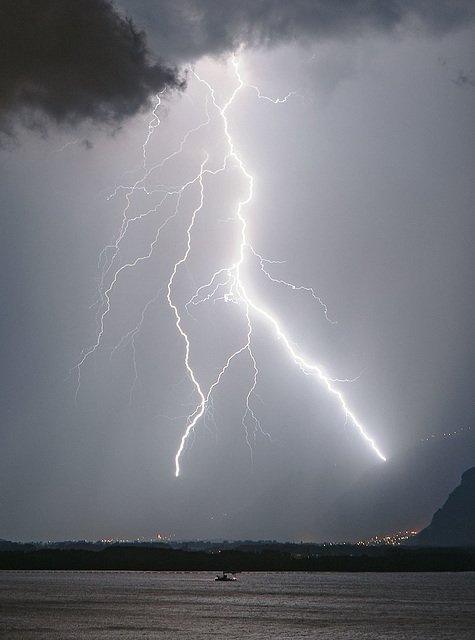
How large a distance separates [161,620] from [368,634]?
12.6 meters

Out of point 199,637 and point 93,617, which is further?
point 93,617

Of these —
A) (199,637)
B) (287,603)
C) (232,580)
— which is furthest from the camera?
(232,580)

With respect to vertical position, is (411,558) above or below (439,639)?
above

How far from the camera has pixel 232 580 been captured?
12350cm

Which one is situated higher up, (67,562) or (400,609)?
(67,562)

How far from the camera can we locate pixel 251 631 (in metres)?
38.3

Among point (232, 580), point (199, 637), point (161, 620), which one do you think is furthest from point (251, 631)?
point (232, 580)

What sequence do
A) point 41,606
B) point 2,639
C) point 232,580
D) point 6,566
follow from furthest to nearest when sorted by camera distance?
1. point 6,566
2. point 232,580
3. point 41,606
4. point 2,639

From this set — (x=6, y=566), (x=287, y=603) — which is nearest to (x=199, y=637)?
(x=287, y=603)

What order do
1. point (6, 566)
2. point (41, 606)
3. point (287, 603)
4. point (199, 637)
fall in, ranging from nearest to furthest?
point (199, 637), point (41, 606), point (287, 603), point (6, 566)

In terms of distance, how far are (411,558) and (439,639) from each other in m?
169

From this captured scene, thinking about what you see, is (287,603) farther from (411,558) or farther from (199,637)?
(411,558)

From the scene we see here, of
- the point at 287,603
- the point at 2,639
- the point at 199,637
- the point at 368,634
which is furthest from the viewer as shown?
the point at 287,603

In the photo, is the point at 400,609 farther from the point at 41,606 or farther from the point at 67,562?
the point at 67,562
